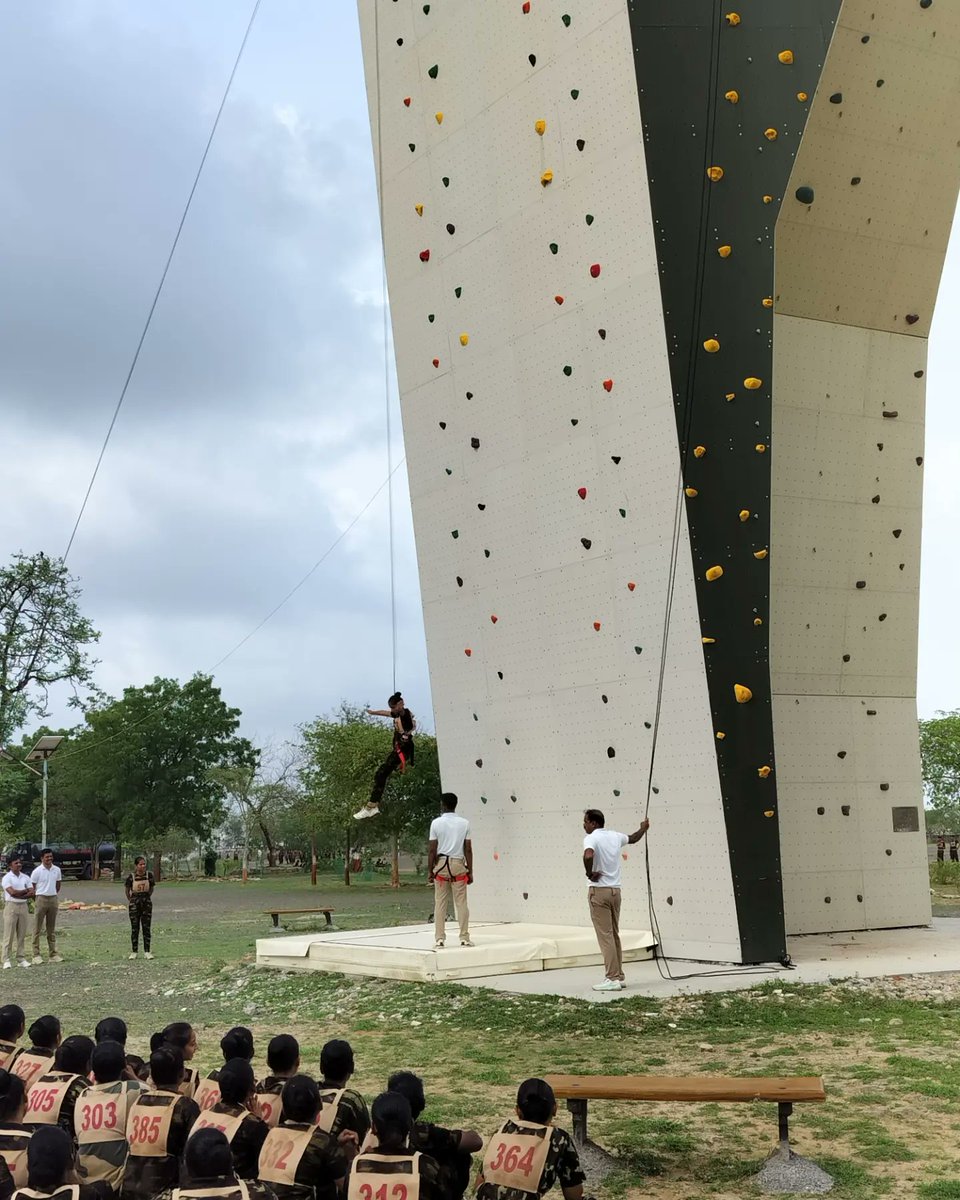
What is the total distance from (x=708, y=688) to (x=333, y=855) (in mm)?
59810

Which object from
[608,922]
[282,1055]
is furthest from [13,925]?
[282,1055]

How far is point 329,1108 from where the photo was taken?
14.3ft

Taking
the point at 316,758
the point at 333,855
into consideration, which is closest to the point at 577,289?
the point at 316,758

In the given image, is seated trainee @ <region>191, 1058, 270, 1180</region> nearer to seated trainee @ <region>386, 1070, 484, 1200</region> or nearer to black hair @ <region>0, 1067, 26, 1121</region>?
seated trainee @ <region>386, 1070, 484, 1200</region>

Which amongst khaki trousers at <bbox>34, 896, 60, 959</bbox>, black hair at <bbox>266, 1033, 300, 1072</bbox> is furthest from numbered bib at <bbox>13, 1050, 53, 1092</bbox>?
khaki trousers at <bbox>34, 896, 60, 959</bbox>

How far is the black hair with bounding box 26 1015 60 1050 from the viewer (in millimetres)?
5270

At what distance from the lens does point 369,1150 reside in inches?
151

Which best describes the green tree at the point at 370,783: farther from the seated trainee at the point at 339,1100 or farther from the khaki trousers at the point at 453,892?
the seated trainee at the point at 339,1100

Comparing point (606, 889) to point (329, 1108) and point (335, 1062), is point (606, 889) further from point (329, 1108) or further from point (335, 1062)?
point (329, 1108)

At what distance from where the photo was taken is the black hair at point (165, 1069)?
447 centimetres

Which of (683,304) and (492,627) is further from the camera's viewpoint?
(492,627)

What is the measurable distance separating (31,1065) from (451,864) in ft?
22.5

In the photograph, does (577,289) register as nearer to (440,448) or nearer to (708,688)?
(440,448)

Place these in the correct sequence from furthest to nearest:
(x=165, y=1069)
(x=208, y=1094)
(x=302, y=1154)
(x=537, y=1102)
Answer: (x=208, y=1094) → (x=165, y=1069) → (x=537, y=1102) → (x=302, y=1154)
